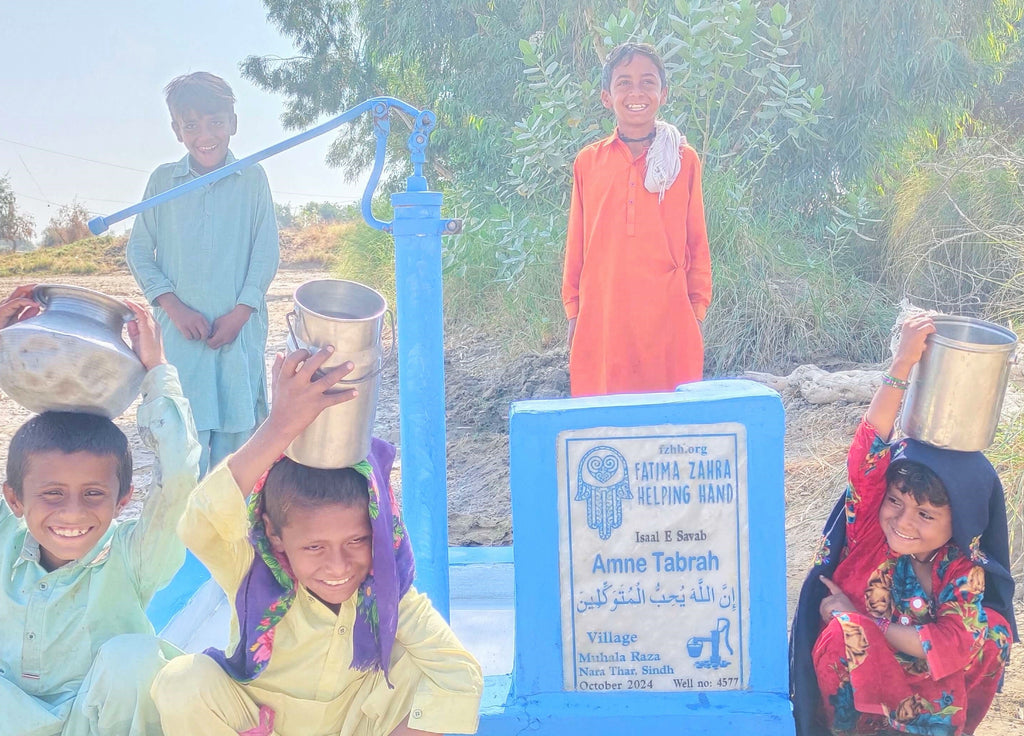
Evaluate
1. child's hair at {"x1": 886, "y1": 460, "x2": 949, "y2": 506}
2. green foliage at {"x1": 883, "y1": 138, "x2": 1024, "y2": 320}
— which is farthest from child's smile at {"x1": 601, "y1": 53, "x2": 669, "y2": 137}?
green foliage at {"x1": 883, "y1": 138, "x2": 1024, "y2": 320}

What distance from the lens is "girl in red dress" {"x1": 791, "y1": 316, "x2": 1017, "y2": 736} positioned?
7.15 feet

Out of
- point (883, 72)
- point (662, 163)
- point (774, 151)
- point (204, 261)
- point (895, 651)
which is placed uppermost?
point (883, 72)

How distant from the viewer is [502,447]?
19.2 ft

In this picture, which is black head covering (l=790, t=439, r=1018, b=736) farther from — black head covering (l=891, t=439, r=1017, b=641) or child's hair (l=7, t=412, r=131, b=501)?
child's hair (l=7, t=412, r=131, b=501)

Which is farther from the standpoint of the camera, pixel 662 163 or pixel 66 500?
pixel 662 163

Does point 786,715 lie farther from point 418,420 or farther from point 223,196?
point 223,196

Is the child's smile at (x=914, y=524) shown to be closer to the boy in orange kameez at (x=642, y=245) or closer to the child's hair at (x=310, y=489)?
the boy in orange kameez at (x=642, y=245)

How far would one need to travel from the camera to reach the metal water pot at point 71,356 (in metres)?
1.92

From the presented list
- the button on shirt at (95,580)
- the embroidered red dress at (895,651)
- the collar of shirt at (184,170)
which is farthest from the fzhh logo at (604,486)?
the collar of shirt at (184,170)

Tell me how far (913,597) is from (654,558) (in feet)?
2.09

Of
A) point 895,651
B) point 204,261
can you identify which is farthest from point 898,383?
point 204,261

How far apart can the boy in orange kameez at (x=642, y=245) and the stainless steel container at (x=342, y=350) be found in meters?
1.49

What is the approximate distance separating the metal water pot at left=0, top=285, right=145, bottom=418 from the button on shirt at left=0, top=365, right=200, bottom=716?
8 cm

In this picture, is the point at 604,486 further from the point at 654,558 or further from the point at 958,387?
the point at 958,387
